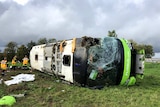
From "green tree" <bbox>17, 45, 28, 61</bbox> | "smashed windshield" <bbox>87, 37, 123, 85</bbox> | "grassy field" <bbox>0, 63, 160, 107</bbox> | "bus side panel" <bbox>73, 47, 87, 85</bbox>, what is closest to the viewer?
"grassy field" <bbox>0, 63, 160, 107</bbox>

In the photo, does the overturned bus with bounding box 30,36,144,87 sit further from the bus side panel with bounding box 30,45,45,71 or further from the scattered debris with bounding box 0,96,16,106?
the bus side panel with bounding box 30,45,45,71

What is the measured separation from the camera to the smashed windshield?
11.7 metres

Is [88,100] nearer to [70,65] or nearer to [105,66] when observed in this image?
[105,66]

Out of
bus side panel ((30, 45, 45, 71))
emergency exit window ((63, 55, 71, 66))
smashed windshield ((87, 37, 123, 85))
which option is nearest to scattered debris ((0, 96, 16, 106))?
smashed windshield ((87, 37, 123, 85))

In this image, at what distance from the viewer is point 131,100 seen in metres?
9.04

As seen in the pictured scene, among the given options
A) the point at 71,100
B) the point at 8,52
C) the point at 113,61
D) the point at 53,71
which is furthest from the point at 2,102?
the point at 8,52

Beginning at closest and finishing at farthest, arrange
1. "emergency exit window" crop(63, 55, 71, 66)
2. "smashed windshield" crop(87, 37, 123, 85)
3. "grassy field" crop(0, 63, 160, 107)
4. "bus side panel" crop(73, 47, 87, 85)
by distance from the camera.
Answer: "grassy field" crop(0, 63, 160, 107), "smashed windshield" crop(87, 37, 123, 85), "bus side panel" crop(73, 47, 87, 85), "emergency exit window" crop(63, 55, 71, 66)

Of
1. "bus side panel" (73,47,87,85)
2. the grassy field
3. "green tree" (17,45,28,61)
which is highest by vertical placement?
"green tree" (17,45,28,61)

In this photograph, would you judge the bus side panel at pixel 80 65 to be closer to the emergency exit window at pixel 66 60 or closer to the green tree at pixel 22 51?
the emergency exit window at pixel 66 60

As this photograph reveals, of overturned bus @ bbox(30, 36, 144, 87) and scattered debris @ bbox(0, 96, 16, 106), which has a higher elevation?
overturned bus @ bbox(30, 36, 144, 87)

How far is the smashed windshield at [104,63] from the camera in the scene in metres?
11.7

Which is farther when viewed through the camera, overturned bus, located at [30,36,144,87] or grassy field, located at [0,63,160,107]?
overturned bus, located at [30,36,144,87]

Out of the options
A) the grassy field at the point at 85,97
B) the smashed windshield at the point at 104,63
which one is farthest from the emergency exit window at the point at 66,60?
the grassy field at the point at 85,97

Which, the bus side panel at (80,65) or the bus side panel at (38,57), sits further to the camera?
the bus side panel at (38,57)
